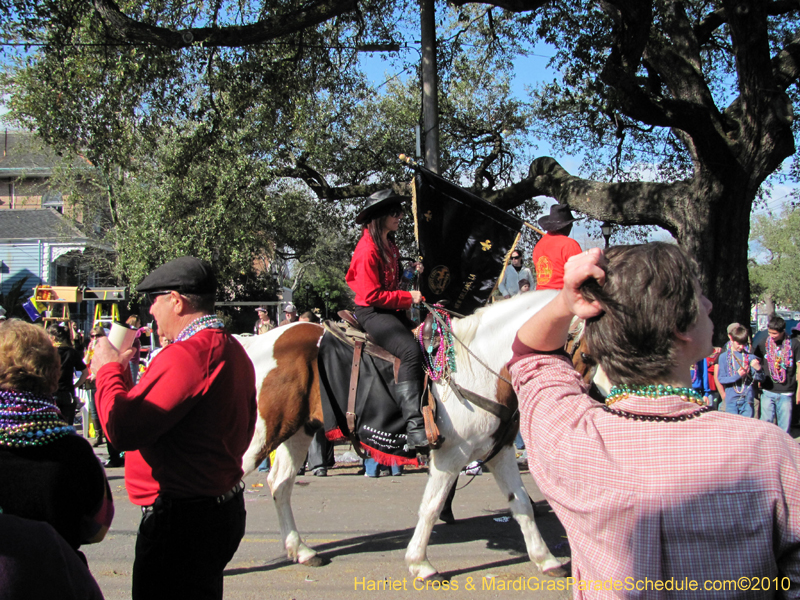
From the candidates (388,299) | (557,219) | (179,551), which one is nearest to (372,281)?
(388,299)

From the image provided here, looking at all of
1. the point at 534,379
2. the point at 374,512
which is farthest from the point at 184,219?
the point at 534,379

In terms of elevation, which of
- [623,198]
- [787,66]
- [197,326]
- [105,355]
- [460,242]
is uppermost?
[787,66]

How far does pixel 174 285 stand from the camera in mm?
2510

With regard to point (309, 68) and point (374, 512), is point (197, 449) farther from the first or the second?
point (309, 68)

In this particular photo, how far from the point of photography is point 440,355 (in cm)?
440

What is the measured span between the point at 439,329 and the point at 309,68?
8374mm

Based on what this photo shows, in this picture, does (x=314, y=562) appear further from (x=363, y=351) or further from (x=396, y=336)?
(x=396, y=336)

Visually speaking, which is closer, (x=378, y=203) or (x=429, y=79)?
Answer: (x=378, y=203)

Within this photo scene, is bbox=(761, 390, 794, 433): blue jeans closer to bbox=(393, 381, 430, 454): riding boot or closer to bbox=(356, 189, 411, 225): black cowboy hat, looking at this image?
bbox=(393, 381, 430, 454): riding boot

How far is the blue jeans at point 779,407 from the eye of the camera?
8773mm

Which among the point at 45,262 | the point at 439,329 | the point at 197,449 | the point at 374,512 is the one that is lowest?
the point at 374,512

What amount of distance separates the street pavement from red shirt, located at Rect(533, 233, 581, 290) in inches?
87.6

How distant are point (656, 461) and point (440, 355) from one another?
3.21 meters

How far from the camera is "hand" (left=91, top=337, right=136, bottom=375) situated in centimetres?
242
